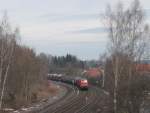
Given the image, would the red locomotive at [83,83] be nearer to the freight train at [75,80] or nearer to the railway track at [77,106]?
the freight train at [75,80]

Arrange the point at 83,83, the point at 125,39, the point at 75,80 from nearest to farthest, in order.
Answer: the point at 125,39 → the point at 83,83 → the point at 75,80

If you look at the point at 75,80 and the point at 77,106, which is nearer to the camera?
the point at 77,106

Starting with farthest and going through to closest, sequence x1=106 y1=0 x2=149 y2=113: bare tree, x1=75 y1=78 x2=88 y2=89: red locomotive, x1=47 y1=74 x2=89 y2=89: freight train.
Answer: x1=47 y1=74 x2=89 y2=89: freight train, x1=75 y1=78 x2=88 y2=89: red locomotive, x1=106 y1=0 x2=149 y2=113: bare tree

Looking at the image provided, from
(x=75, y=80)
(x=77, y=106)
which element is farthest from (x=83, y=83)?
(x=77, y=106)

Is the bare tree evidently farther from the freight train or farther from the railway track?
the freight train

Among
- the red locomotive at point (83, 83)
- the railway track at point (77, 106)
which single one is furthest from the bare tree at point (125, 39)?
the red locomotive at point (83, 83)

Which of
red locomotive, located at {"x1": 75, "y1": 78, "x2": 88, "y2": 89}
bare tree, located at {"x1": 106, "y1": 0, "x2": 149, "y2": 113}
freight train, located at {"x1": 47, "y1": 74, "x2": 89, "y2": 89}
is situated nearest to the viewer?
bare tree, located at {"x1": 106, "y1": 0, "x2": 149, "y2": 113}

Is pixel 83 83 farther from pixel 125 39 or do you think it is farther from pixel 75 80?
pixel 125 39

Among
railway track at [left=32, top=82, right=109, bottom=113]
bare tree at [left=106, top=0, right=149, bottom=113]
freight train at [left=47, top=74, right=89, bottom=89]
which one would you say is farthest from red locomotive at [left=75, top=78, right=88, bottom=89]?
bare tree at [left=106, top=0, right=149, bottom=113]

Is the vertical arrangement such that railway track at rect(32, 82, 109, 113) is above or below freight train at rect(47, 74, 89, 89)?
below

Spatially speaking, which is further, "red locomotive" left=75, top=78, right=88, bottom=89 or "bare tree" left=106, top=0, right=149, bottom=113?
"red locomotive" left=75, top=78, right=88, bottom=89

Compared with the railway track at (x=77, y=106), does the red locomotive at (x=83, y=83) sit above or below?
above

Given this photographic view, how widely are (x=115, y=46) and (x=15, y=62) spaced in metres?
21.7

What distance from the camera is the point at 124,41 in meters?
40.0
